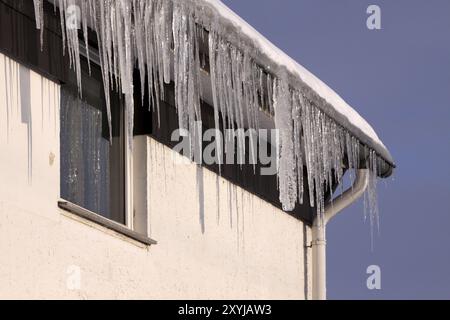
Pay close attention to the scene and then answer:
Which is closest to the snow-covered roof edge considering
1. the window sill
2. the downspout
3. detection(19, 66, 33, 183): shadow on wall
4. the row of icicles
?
the row of icicles

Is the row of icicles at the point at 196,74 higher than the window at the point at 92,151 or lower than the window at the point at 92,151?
higher

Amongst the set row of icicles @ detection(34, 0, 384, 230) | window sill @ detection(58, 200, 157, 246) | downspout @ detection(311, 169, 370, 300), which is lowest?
window sill @ detection(58, 200, 157, 246)

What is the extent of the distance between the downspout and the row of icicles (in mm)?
544

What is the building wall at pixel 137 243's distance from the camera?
276 inches

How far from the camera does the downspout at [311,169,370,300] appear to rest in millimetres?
10695

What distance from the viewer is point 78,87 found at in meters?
7.88

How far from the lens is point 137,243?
8156 mm

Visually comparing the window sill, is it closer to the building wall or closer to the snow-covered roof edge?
the building wall

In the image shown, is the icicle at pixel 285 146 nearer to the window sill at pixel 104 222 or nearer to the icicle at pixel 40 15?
the window sill at pixel 104 222

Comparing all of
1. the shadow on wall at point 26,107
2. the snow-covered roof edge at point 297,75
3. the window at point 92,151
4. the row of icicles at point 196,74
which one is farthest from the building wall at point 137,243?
the snow-covered roof edge at point 297,75

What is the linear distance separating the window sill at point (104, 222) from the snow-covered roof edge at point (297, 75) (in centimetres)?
121

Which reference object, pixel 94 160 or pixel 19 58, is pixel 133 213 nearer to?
pixel 94 160

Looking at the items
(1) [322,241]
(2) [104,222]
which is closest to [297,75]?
(2) [104,222]
